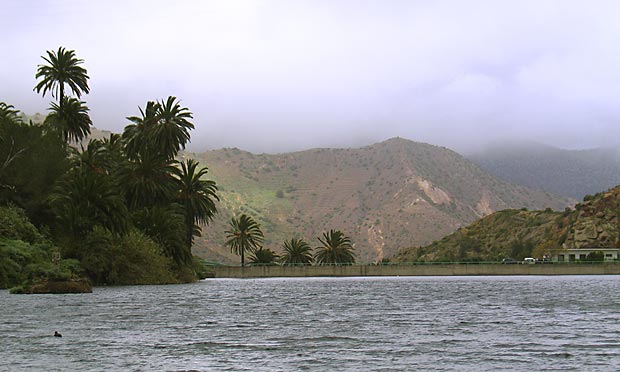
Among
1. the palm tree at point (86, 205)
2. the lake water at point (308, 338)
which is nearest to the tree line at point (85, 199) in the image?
the palm tree at point (86, 205)

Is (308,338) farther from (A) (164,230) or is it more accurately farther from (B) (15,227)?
(A) (164,230)

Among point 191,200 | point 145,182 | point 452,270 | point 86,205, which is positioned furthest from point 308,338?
point 452,270

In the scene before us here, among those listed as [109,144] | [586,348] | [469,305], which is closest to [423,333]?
[586,348]

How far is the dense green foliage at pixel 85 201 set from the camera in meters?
88.8

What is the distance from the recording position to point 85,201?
9650 cm

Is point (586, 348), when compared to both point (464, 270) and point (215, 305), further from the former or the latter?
point (464, 270)

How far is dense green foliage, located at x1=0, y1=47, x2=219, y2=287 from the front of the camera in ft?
291

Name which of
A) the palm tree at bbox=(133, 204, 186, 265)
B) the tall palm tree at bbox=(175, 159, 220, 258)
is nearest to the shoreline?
the tall palm tree at bbox=(175, 159, 220, 258)

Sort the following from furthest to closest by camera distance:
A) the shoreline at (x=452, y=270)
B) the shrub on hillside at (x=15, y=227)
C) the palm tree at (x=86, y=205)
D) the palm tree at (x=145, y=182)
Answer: the shoreline at (x=452, y=270) → the palm tree at (x=145, y=182) → the palm tree at (x=86, y=205) → the shrub on hillside at (x=15, y=227)

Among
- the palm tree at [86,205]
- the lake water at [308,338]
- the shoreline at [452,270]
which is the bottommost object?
the lake water at [308,338]

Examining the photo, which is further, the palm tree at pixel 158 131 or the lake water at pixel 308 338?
the palm tree at pixel 158 131

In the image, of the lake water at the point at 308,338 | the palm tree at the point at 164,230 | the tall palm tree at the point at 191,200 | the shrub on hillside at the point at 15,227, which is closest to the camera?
the lake water at the point at 308,338

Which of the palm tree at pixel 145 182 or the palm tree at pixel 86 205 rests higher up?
the palm tree at pixel 145 182

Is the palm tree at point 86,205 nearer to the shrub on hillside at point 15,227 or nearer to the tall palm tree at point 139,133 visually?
the shrub on hillside at point 15,227
